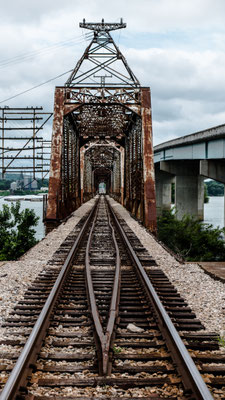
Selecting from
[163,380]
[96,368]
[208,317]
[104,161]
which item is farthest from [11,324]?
[104,161]

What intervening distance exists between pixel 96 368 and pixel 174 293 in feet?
9.63

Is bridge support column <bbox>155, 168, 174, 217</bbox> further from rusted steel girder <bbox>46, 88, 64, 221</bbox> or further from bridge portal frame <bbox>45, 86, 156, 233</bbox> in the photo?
rusted steel girder <bbox>46, 88, 64, 221</bbox>

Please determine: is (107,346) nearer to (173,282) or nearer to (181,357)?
(181,357)

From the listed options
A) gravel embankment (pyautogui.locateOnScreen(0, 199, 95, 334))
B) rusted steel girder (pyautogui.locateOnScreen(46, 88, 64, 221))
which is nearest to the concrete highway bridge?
rusted steel girder (pyautogui.locateOnScreen(46, 88, 64, 221))

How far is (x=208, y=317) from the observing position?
549cm

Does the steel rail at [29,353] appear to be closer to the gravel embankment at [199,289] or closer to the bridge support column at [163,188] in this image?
the gravel embankment at [199,289]

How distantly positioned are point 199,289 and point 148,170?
964cm

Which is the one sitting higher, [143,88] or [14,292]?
[143,88]

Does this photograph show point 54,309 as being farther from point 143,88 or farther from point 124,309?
point 143,88

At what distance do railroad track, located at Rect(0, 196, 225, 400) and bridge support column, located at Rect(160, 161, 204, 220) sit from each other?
29063 millimetres

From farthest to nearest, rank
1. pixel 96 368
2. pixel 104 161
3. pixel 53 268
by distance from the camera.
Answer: pixel 104 161
pixel 53 268
pixel 96 368

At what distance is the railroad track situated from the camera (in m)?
3.53

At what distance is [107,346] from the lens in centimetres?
406

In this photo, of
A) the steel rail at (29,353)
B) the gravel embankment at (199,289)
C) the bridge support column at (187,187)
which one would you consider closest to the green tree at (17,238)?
the gravel embankment at (199,289)
